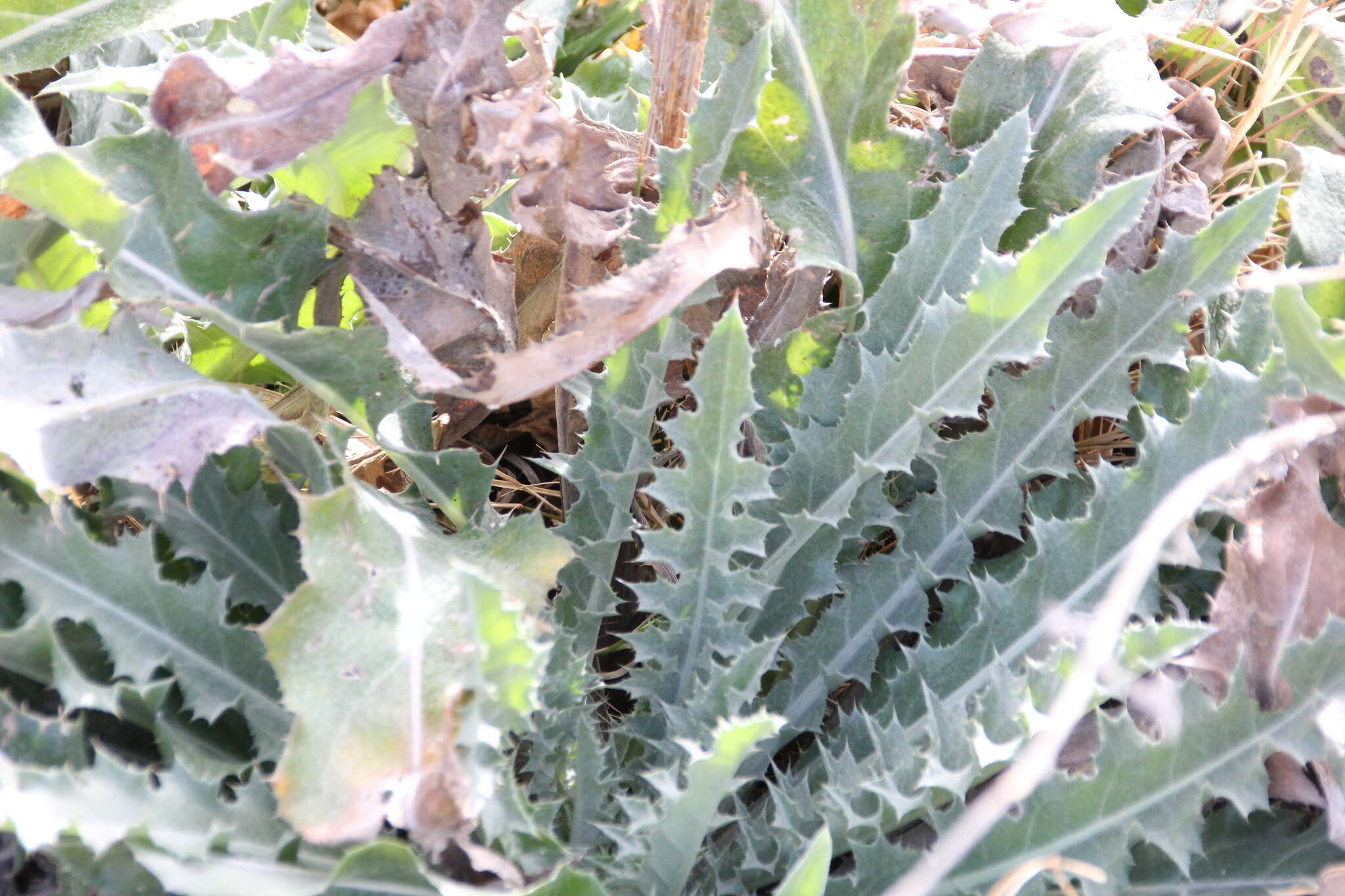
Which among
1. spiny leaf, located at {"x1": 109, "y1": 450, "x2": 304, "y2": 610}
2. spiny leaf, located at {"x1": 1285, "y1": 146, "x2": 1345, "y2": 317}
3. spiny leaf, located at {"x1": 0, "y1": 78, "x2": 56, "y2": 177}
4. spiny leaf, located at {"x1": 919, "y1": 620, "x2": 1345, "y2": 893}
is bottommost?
spiny leaf, located at {"x1": 109, "y1": 450, "x2": 304, "y2": 610}

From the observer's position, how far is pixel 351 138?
100cm

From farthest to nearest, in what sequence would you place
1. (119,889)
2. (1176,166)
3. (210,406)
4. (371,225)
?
1. (1176,166)
2. (371,225)
3. (210,406)
4. (119,889)

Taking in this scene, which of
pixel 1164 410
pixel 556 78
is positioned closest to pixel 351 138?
pixel 556 78

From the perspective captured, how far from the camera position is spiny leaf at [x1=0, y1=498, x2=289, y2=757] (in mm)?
793

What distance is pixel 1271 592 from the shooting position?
0.86 metres

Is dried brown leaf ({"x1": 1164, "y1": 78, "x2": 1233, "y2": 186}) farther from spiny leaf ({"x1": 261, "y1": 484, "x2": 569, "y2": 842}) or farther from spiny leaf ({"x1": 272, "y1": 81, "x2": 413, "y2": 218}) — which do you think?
spiny leaf ({"x1": 261, "y1": 484, "x2": 569, "y2": 842})

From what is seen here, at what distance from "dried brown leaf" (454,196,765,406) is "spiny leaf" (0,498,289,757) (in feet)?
0.91

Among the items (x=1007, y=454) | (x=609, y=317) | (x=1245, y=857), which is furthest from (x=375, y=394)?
(x=1245, y=857)

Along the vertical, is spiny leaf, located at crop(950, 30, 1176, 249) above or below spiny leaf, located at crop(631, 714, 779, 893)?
above

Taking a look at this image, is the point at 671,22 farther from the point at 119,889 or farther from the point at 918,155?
the point at 119,889

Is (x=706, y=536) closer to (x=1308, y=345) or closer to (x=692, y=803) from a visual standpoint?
(x=692, y=803)

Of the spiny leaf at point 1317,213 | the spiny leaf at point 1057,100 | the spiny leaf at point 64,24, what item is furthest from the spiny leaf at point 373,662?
the spiny leaf at point 1317,213

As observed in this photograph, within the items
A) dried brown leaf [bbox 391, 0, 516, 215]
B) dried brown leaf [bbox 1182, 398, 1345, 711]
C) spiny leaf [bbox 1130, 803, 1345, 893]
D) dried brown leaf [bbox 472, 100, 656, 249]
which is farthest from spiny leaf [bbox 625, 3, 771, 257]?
spiny leaf [bbox 1130, 803, 1345, 893]

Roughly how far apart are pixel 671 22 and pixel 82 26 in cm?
59
